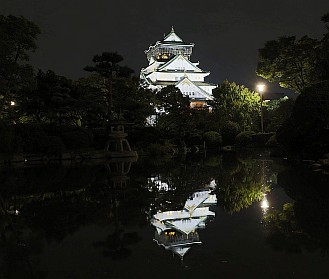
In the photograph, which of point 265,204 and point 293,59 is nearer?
point 265,204

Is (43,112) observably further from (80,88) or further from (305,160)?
(305,160)

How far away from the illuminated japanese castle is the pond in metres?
32.1

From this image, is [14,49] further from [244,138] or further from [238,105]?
[238,105]

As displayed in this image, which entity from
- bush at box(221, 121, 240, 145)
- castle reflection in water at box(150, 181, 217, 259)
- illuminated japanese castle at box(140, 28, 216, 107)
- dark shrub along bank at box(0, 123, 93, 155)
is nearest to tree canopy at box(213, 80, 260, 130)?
bush at box(221, 121, 240, 145)

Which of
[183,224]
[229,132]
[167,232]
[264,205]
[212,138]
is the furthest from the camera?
[229,132]

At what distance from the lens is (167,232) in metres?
4.75

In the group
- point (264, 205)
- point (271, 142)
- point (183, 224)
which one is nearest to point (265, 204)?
point (264, 205)

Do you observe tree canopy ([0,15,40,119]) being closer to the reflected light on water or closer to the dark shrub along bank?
the dark shrub along bank

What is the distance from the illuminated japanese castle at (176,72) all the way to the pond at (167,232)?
3213 centimetres

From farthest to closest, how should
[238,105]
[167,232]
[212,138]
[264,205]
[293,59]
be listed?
1. [238,105]
2. [212,138]
3. [293,59]
4. [264,205]
5. [167,232]

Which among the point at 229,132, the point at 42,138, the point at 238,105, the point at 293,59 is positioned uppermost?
the point at 293,59

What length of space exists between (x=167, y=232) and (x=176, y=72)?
148ft

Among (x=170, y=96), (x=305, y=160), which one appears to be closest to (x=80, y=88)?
(x=170, y=96)

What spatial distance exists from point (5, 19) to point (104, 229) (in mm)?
19033
